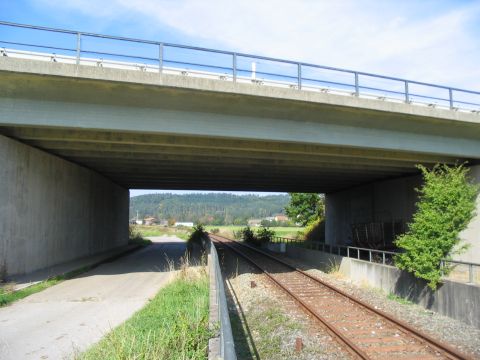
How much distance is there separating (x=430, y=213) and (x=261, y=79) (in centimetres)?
721

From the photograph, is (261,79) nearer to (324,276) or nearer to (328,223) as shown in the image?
(324,276)

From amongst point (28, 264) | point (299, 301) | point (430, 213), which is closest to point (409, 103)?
point (430, 213)

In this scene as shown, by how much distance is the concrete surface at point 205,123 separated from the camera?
509 inches

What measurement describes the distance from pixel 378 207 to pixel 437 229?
46.1ft

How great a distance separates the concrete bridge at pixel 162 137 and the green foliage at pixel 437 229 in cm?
390

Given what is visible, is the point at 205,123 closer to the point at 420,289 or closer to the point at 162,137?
the point at 162,137

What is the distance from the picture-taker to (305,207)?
51.1 meters

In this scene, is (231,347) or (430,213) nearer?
(231,347)

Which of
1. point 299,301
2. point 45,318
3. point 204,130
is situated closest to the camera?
point 45,318

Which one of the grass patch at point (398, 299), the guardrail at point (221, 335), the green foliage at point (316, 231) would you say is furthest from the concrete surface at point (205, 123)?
the green foliage at point (316, 231)

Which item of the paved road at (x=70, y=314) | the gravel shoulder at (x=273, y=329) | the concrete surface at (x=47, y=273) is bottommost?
the gravel shoulder at (x=273, y=329)

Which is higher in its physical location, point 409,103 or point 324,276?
point 409,103

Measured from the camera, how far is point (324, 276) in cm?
1839

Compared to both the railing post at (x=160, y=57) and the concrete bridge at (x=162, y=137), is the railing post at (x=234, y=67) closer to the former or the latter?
the concrete bridge at (x=162, y=137)
